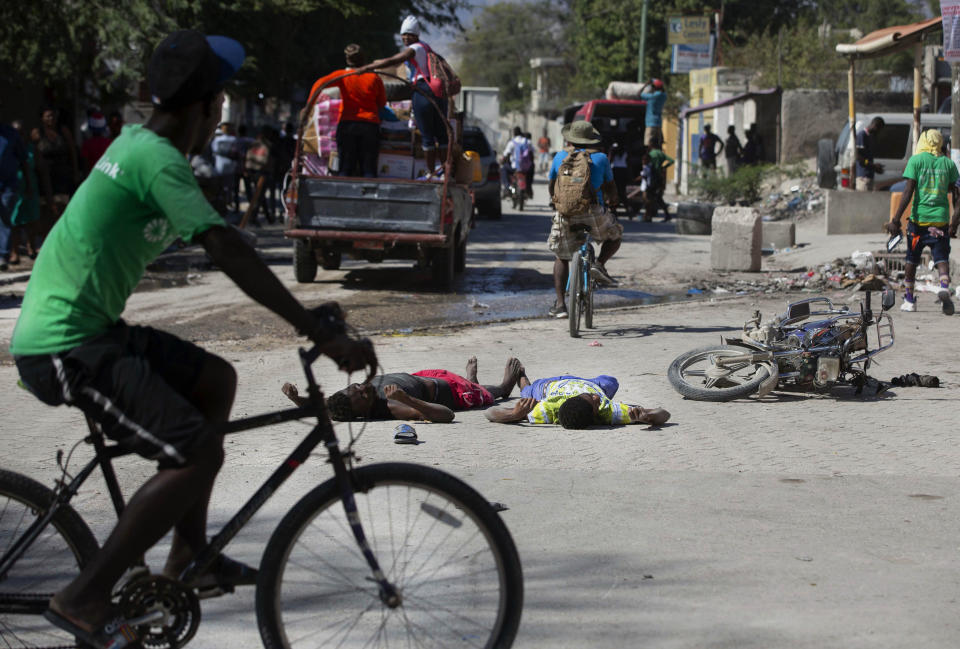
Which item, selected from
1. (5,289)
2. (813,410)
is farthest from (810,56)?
(813,410)

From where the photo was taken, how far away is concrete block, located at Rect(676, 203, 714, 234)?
21.8 meters

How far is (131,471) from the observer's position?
5.97m

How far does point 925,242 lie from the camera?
1158 cm

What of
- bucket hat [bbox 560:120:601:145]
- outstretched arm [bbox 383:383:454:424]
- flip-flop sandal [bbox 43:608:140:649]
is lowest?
outstretched arm [bbox 383:383:454:424]

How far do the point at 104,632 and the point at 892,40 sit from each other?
17005 millimetres

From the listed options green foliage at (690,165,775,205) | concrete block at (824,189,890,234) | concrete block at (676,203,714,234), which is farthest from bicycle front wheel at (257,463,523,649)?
green foliage at (690,165,775,205)

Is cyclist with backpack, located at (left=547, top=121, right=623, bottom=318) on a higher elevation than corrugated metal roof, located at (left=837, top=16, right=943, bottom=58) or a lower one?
lower

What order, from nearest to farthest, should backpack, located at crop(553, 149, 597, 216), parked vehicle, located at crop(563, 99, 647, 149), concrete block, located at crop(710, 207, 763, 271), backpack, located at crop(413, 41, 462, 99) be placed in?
backpack, located at crop(553, 149, 597, 216), backpack, located at crop(413, 41, 462, 99), concrete block, located at crop(710, 207, 763, 271), parked vehicle, located at crop(563, 99, 647, 149)

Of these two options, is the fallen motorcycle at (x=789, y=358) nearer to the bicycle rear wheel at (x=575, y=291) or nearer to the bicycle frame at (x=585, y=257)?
the bicycle rear wheel at (x=575, y=291)

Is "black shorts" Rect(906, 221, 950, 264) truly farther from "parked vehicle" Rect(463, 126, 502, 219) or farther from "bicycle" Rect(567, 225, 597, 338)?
"parked vehicle" Rect(463, 126, 502, 219)

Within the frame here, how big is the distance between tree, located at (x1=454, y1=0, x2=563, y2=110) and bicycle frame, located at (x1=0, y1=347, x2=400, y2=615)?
10486 centimetres

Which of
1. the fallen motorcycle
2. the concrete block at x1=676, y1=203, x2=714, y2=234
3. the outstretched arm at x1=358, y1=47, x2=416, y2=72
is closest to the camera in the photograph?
the fallen motorcycle

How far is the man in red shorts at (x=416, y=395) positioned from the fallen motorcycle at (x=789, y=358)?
1323 mm

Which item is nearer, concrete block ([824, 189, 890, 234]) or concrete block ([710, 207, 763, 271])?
concrete block ([710, 207, 763, 271])
